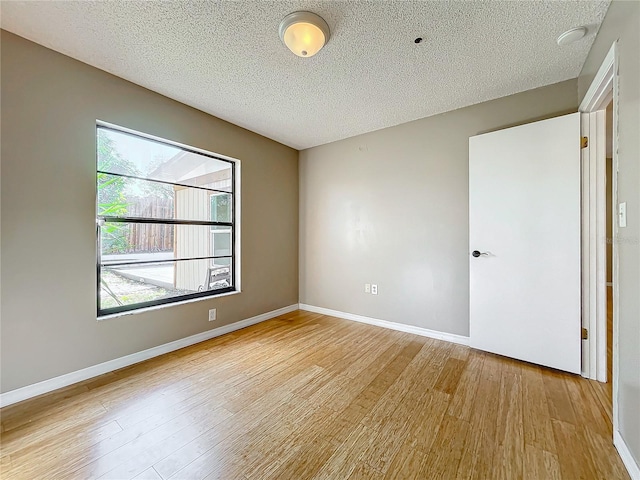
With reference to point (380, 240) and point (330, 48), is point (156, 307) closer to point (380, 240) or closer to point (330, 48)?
point (380, 240)

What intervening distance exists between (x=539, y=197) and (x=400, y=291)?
166cm

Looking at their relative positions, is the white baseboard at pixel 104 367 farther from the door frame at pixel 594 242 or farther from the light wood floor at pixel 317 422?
the door frame at pixel 594 242

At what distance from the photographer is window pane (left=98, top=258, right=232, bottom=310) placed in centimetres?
228

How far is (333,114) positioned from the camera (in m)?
2.91

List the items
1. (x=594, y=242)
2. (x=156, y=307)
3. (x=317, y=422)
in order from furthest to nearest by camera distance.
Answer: (x=156, y=307), (x=594, y=242), (x=317, y=422)

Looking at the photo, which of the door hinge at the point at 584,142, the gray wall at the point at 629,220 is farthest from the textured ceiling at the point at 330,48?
the door hinge at the point at 584,142

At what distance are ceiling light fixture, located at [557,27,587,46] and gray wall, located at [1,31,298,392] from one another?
3.20 m

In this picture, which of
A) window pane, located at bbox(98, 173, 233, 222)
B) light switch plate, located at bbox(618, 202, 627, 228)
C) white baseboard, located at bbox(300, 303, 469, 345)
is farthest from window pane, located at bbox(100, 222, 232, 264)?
light switch plate, located at bbox(618, 202, 627, 228)

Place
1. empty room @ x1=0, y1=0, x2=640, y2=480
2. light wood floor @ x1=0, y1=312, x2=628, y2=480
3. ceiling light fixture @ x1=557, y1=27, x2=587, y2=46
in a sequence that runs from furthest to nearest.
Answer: ceiling light fixture @ x1=557, y1=27, x2=587, y2=46 < empty room @ x1=0, y1=0, x2=640, y2=480 < light wood floor @ x1=0, y1=312, x2=628, y2=480

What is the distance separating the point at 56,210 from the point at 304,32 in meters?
2.19

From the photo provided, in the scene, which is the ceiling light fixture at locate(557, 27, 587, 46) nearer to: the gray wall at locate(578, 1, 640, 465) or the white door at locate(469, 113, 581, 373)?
the gray wall at locate(578, 1, 640, 465)

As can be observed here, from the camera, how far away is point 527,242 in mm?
2281

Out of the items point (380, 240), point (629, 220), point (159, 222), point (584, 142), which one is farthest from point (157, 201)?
point (584, 142)

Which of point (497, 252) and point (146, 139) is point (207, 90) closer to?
point (146, 139)
